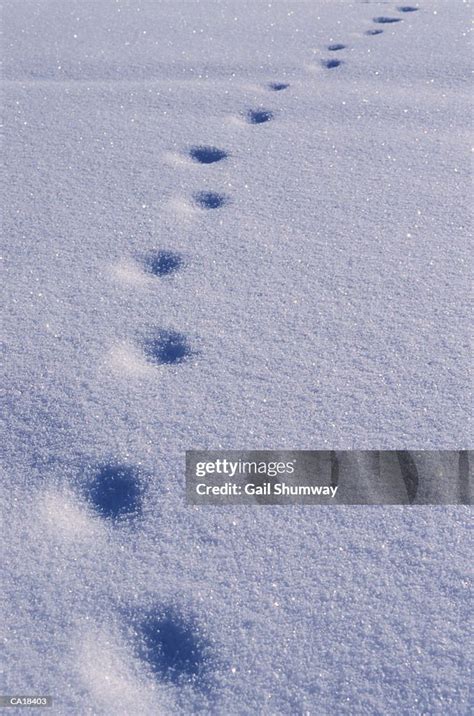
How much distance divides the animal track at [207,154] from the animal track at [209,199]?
0.14 meters

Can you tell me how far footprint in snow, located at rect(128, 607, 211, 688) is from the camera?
855 millimetres

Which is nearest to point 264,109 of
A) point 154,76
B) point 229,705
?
point 154,76

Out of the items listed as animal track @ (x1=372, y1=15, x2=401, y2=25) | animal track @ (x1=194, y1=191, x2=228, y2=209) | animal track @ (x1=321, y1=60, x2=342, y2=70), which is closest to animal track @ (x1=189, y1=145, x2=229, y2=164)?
animal track @ (x1=194, y1=191, x2=228, y2=209)

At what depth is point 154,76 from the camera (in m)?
2.02

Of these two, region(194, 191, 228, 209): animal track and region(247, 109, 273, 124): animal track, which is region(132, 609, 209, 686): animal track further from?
region(247, 109, 273, 124): animal track

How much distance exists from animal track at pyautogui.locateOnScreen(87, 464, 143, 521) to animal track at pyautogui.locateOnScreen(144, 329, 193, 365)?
0.21m

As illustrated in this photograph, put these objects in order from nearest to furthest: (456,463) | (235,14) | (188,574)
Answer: (188,574) < (456,463) < (235,14)

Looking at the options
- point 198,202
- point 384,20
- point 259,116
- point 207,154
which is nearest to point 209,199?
point 198,202

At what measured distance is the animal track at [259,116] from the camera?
181cm

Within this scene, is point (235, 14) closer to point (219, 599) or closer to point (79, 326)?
point (79, 326)

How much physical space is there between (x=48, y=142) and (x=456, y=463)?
115cm

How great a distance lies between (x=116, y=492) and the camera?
1022 millimetres

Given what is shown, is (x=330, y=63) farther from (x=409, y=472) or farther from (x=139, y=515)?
(x=139, y=515)

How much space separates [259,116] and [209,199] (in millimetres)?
396
